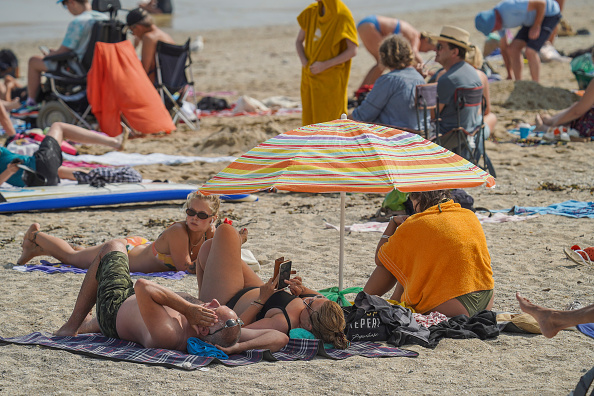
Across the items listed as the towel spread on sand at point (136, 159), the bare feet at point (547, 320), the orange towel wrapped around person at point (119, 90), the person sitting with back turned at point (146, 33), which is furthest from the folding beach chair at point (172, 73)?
the bare feet at point (547, 320)

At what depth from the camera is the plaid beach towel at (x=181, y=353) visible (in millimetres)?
3100

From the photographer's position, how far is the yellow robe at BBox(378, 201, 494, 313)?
3480 mm

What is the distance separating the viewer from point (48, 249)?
183 inches

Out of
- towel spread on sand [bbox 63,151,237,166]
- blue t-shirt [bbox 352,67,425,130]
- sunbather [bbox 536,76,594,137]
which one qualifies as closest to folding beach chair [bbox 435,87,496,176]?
blue t-shirt [bbox 352,67,425,130]

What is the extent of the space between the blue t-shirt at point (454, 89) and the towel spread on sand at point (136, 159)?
8.10ft

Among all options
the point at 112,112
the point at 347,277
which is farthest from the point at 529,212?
the point at 112,112

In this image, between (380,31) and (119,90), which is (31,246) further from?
(380,31)

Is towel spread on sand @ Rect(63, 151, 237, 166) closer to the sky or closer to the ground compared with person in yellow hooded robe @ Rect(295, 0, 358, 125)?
closer to the ground

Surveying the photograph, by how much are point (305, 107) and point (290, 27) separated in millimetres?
17429

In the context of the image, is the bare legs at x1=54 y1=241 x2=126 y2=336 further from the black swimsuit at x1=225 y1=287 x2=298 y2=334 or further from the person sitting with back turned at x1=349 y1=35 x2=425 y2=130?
the person sitting with back turned at x1=349 y1=35 x2=425 y2=130

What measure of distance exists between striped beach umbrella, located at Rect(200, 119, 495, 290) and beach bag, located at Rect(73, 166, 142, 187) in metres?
3.55

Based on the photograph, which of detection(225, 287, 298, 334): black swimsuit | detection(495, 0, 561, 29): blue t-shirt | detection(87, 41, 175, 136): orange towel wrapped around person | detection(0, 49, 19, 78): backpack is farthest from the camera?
detection(0, 49, 19, 78): backpack

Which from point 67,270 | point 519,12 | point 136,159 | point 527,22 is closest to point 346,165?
point 67,270

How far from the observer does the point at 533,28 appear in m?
10.9
